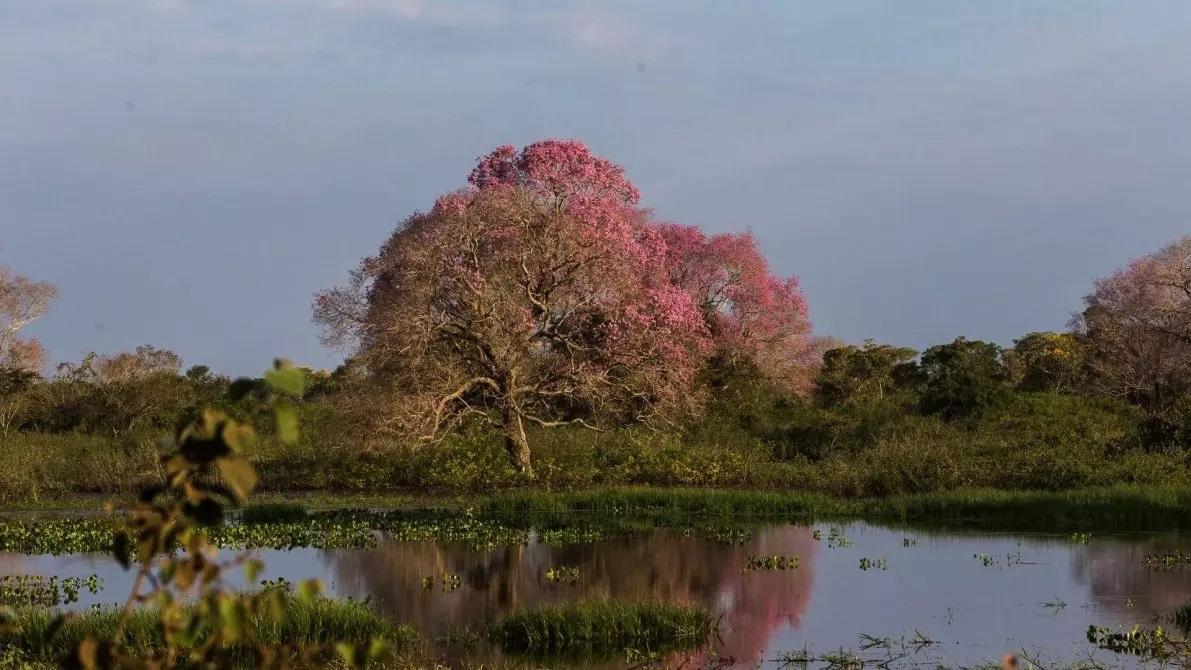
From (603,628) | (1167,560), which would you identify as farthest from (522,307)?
(603,628)

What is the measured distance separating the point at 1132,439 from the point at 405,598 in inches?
861

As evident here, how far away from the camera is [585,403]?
1516 inches

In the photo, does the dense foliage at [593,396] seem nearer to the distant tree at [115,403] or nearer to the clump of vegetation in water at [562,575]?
the distant tree at [115,403]

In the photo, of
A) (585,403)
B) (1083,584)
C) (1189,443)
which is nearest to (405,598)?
(1083,584)

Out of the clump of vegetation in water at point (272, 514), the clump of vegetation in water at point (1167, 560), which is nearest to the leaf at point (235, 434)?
Result: the clump of vegetation in water at point (1167, 560)

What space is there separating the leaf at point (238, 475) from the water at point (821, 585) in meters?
10.9

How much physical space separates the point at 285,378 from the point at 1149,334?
46.4 m

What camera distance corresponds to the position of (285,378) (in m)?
3.67

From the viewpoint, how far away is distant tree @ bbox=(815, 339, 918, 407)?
48.4 metres

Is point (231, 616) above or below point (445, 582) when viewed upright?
above

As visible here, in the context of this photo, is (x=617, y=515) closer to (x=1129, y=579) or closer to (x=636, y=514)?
(x=636, y=514)

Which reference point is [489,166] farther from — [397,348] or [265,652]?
[265,652]

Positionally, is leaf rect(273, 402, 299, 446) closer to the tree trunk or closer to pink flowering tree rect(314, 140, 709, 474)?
pink flowering tree rect(314, 140, 709, 474)

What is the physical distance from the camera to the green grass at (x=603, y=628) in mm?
15086
